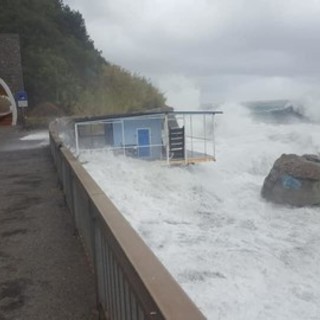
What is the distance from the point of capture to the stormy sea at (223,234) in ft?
28.9

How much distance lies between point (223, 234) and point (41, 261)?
289 inches

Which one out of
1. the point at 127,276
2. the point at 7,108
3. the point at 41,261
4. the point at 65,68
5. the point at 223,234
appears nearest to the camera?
the point at 127,276

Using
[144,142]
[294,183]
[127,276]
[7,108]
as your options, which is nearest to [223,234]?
[294,183]

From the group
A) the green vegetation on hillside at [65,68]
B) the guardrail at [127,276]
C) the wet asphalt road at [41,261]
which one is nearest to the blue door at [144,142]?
the wet asphalt road at [41,261]

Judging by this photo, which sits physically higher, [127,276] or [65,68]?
[65,68]

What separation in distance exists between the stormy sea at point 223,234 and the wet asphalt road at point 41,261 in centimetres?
234

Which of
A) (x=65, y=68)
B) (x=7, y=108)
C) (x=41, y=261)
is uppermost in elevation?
(x=65, y=68)

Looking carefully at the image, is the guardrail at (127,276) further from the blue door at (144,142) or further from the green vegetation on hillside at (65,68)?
the green vegetation on hillside at (65,68)

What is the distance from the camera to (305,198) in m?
18.5

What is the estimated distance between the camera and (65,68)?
5516 cm

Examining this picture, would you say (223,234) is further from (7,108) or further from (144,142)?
(7,108)

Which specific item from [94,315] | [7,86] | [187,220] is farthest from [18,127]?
[94,315]

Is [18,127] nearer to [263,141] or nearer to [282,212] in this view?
[263,141]

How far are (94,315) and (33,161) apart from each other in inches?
527
